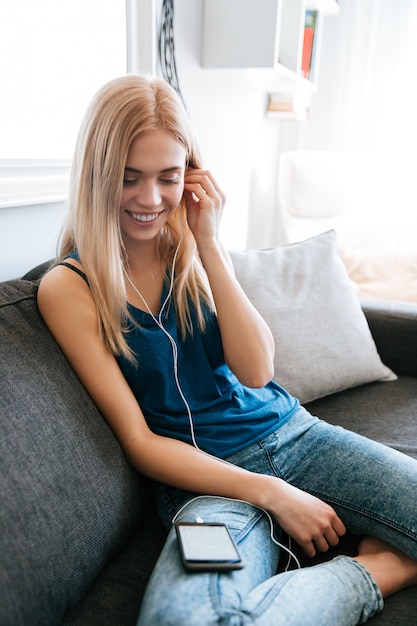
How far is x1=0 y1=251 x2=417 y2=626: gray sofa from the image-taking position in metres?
0.76

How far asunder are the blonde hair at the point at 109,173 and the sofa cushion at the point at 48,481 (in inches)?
4.7

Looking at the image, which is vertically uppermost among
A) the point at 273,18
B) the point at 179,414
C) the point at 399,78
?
the point at 273,18

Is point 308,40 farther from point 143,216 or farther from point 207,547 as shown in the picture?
point 207,547

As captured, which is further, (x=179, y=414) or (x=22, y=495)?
(x=179, y=414)

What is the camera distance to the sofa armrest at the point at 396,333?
1.72m

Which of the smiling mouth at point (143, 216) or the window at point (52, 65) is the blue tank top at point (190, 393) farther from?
the window at point (52, 65)

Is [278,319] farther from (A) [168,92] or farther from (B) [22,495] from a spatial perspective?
(B) [22,495]

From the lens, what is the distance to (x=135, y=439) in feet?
3.36

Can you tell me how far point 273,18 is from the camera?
1.82 m

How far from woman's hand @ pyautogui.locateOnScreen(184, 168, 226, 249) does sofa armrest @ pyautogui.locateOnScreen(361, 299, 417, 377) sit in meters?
0.79

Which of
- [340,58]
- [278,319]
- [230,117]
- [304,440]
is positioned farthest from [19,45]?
[340,58]

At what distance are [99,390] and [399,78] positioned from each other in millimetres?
2408

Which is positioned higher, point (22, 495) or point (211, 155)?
point (211, 155)

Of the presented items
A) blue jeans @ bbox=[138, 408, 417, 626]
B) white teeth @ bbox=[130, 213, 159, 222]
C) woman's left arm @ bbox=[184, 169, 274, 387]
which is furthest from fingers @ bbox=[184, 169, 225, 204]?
blue jeans @ bbox=[138, 408, 417, 626]
